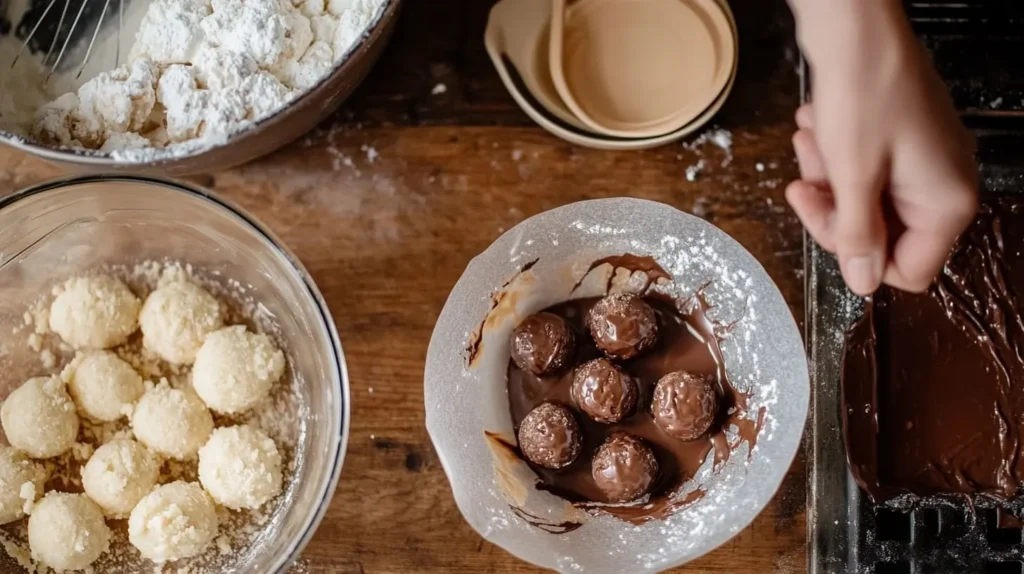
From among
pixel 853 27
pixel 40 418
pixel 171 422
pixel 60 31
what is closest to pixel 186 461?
pixel 171 422

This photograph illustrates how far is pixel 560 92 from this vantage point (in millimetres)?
1219

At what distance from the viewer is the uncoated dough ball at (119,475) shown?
3.77 ft

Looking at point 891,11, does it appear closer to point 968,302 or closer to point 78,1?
point 968,302

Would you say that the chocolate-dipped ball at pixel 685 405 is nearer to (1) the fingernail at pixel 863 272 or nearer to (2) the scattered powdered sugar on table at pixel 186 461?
(1) the fingernail at pixel 863 272

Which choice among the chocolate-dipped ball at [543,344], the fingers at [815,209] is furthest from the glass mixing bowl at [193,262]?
the fingers at [815,209]

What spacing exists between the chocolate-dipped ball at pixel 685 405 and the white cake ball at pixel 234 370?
53 cm

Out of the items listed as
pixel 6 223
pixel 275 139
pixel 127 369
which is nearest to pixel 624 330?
pixel 275 139

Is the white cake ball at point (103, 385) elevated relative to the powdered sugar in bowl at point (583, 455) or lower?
lower

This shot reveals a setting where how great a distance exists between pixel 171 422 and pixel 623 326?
61 centimetres

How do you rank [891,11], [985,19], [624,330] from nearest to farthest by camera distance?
[891,11] → [624,330] → [985,19]

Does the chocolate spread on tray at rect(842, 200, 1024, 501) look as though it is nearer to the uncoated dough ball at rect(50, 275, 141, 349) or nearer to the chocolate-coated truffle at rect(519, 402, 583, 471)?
the chocolate-coated truffle at rect(519, 402, 583, 471)

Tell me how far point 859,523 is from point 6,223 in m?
1.21

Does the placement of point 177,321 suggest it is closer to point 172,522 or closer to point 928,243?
point 172,522

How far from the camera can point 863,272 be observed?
3.00ft
